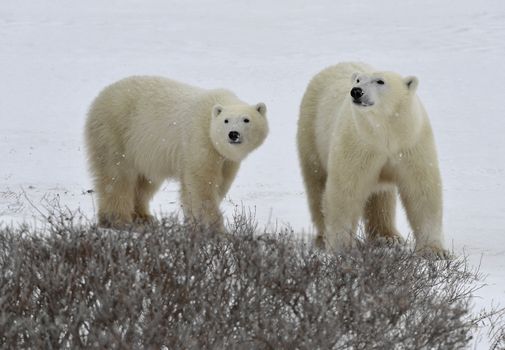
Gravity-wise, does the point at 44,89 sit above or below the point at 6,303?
above

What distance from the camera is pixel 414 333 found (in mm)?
3545

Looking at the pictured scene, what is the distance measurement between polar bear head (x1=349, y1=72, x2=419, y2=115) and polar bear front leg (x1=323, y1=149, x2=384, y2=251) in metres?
0.36

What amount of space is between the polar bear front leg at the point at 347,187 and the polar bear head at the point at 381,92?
360 millimetres

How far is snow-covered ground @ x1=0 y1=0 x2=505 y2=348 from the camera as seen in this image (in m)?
10.4

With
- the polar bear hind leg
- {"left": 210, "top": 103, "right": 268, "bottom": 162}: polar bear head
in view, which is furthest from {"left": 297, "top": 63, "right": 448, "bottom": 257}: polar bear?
the polar bear hind leg

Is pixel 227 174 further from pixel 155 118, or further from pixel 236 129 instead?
pixel 155 118

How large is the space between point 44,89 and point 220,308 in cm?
1725

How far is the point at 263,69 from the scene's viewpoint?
21.3 metres

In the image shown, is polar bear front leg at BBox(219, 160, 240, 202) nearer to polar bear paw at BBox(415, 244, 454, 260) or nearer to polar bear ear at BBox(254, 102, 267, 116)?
polar bear ear at BBox(254, 102, 267, 116)

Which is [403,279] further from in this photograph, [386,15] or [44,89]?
[386,15]

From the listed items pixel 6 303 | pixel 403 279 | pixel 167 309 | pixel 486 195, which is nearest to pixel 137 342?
pixel 167 309

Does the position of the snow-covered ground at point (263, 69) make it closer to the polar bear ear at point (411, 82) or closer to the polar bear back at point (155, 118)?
the polar bear back at point (155, 118)

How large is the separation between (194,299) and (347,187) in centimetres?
283

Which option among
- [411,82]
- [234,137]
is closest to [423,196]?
[411,82]
